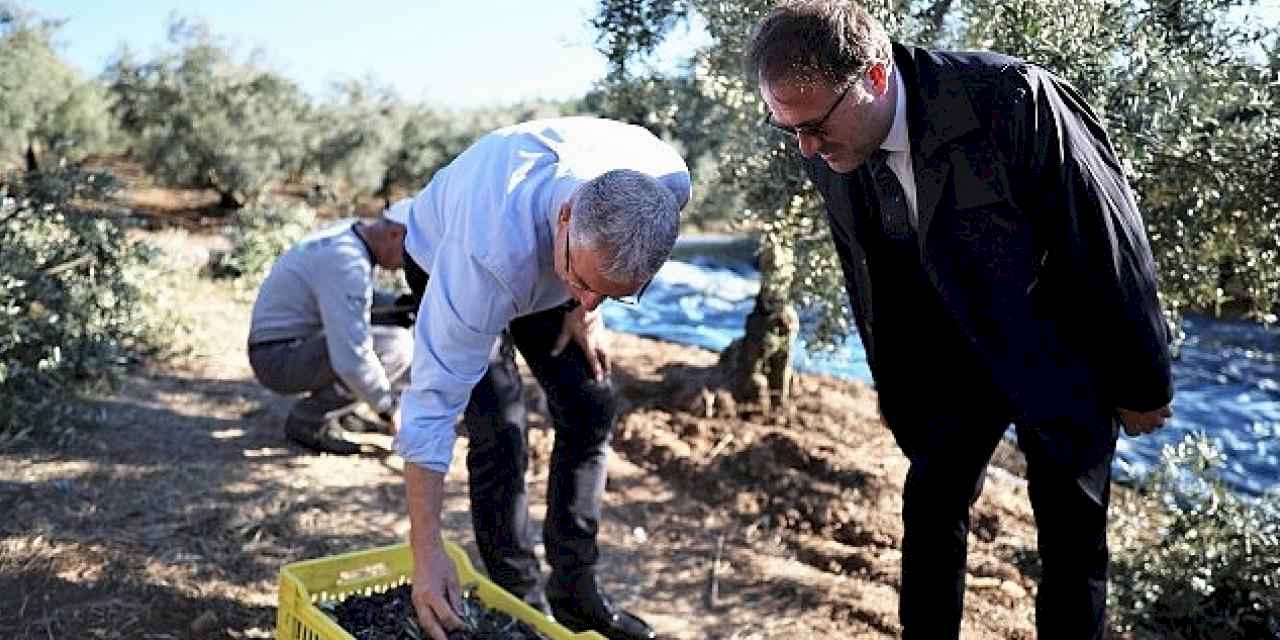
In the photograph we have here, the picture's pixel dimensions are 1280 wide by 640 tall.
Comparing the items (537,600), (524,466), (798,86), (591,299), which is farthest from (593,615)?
(798,86)

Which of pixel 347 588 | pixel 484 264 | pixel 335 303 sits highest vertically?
pixel 484 264

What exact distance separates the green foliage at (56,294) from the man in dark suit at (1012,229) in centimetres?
347

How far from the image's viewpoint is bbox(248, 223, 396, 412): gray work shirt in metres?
3.88

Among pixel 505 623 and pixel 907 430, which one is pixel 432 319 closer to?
pixel 505 623

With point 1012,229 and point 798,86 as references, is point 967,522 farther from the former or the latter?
point 798,86

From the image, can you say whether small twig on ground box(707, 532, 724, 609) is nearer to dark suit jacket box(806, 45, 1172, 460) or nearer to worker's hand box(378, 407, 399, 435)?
worker's hand box(378, 407, 399, 435)

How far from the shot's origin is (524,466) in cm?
279

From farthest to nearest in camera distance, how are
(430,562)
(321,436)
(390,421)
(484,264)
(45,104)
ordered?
1. (45,104)
2. (390,421)
3. (321,436)
4. (430,562)
5. (484,264)

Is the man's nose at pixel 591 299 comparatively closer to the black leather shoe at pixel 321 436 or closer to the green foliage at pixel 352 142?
the black leather shoe at pixel 321 436

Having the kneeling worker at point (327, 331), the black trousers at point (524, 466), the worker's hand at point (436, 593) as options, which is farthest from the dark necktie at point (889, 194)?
the kneeling worker at point (327, 331)

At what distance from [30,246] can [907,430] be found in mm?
4035

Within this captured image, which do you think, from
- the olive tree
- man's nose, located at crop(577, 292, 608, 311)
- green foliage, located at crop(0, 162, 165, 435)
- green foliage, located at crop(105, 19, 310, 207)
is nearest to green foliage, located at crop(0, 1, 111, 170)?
green foliage, located at crop(105, 19, 310, 207)

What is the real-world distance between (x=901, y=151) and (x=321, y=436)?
300 cm

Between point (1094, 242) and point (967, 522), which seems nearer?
point (1094, 242)
